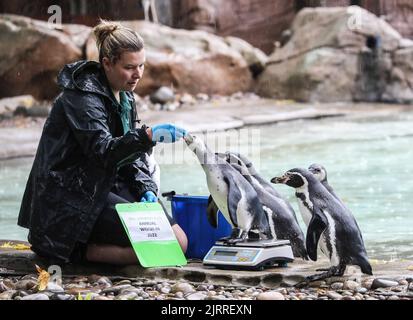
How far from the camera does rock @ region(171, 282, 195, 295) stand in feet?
10.6

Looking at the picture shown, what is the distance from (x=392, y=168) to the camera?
25.9 feet

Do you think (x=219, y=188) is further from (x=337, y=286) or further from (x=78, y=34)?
(x=78, y=34)

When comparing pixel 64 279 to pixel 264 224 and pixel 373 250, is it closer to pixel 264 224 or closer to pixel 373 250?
pixel 264 224

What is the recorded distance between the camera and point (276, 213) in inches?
146

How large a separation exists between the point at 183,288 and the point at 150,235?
33 cm

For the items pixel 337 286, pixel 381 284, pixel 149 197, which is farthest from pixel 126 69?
pixel 381 284

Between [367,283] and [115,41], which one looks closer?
[367,283]

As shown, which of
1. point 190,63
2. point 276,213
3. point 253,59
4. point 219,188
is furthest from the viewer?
point 253,59

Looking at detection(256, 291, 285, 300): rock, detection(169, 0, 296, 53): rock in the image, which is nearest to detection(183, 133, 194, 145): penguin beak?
detection(256, 291, 285, 300): rock

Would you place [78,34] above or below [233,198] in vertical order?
above

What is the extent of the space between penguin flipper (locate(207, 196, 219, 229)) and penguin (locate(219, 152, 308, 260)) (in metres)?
0.17

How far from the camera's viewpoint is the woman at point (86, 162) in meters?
3.47
